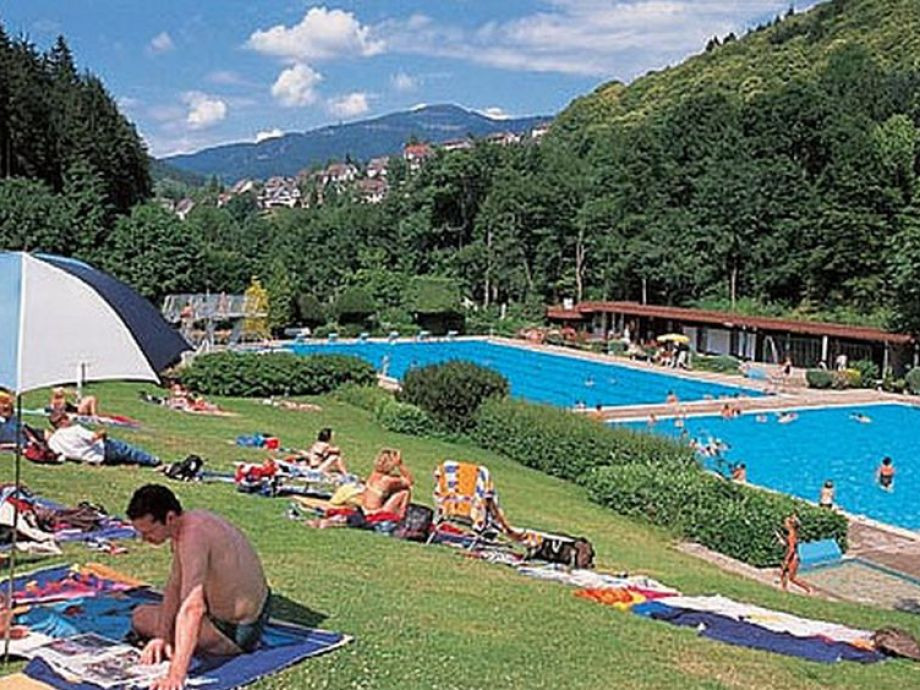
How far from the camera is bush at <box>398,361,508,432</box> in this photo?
22.4 meters

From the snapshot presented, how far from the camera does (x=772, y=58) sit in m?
88.6

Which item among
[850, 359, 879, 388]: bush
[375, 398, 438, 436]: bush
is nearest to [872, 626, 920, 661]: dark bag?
[375, 398, 438, 436]: bush

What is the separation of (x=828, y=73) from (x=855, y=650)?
69.2 m

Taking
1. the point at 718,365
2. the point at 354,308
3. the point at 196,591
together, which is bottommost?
the point at 718,365

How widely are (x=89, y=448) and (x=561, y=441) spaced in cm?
978

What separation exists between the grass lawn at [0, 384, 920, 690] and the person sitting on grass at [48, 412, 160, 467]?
11.9 inches

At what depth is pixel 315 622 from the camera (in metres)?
6.32

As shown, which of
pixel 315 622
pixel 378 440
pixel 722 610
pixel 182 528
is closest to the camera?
pixel 182 528

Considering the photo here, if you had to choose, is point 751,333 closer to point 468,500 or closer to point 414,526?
point 468,500

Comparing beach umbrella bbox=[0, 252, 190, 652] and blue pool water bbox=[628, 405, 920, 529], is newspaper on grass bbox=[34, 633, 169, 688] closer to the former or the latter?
beach umbrella bbox=[0, 252, 190, 652]

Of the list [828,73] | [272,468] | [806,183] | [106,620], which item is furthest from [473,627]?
[828,73]

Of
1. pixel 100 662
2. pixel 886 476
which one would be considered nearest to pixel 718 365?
pixel 886 476

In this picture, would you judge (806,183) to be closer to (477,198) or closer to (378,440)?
(477,198)

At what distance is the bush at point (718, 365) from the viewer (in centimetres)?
4097
